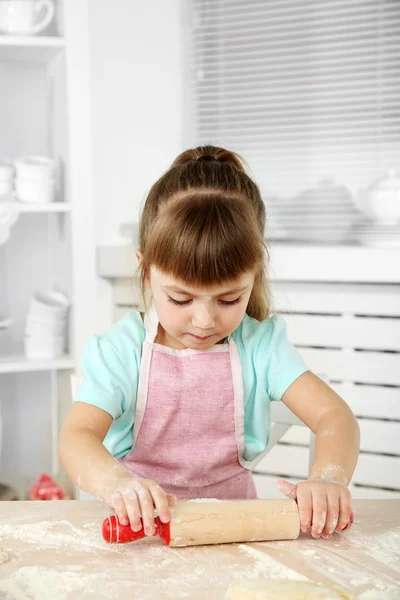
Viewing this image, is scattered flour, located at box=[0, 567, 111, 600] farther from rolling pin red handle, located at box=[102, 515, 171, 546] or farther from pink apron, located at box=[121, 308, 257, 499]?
pink apron, located at box=[121, 308, 257, 499]

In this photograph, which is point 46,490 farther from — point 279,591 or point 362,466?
point 279,591

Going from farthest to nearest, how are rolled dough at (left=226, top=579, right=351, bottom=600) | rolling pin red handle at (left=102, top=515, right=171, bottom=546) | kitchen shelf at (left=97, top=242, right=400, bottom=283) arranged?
kitchen shelf at (left=97, top=242, right=400, bottom=283) < rolling pin red handle at (left=102, top=515, right=171, bottom=546) < rolled dough at (left=226, top=579, right=351, bottom=600)

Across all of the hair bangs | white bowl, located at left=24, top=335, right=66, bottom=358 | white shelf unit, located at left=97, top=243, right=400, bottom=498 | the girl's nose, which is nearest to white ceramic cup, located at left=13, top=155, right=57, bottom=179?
white bowl, located at left=24, top=335, right=66, bottom=358

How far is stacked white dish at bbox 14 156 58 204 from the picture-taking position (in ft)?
7.94

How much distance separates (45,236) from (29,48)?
0.66 meters

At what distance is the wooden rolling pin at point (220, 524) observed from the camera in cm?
89

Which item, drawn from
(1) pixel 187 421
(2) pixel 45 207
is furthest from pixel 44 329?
(1) pixel 187 421

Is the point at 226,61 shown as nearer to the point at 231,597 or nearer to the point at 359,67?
the point at 359,67

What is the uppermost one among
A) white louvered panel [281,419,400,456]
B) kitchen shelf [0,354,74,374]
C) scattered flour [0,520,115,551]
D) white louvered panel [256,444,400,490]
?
scattered flour [0,520,115,551]

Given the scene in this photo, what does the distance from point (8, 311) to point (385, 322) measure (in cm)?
135

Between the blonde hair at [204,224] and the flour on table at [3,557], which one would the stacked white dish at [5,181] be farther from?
the flour on table at [3,557]

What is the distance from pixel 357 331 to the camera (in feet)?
7.69

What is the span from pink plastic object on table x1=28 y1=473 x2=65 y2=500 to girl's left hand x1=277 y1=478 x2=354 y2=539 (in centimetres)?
156

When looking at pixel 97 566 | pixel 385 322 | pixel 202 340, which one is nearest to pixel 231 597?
pixel 97 566
